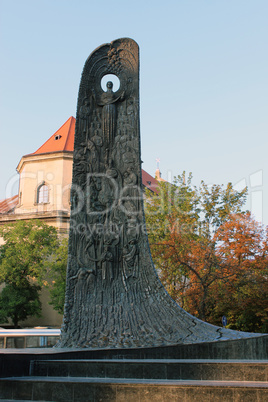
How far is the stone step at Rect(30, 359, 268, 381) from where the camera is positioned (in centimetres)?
493

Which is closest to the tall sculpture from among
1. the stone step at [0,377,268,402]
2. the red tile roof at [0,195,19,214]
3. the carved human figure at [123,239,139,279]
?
the carved human figure at [123,239,139,279]

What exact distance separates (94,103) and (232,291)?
12324 mm

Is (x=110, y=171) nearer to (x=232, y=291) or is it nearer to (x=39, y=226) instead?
(x=232, y=291)

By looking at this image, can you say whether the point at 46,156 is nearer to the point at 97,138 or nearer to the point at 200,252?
the point at 200,252

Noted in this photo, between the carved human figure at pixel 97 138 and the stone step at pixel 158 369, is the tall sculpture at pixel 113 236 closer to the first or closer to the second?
the carved human figure at pixel 97 138

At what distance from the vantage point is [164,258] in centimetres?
1917

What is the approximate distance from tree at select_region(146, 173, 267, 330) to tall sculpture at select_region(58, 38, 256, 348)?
10.2 meters

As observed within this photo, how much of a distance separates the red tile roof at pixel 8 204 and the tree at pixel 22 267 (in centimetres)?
862

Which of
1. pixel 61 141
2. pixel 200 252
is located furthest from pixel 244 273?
pixel 61 141

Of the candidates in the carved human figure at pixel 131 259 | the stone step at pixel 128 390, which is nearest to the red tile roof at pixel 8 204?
the carved human figure at pixel 131 259

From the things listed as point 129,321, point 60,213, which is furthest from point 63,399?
point 60,213

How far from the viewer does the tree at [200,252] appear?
18312 mm

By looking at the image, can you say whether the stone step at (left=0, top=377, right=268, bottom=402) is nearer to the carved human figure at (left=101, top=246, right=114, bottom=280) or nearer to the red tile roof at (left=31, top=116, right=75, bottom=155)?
the carved human figure at (left=101, top=246, right=114, bottom=280)

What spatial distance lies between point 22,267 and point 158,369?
69.9 ft
